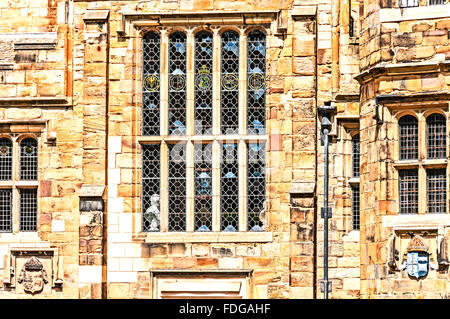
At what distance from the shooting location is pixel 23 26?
30.4 metres

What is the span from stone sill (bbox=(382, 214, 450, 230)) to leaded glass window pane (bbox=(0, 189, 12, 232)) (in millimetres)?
8864

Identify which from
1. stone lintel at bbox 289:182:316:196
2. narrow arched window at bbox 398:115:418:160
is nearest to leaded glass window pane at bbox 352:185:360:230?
stone lintel at bbox 289:182:316:196

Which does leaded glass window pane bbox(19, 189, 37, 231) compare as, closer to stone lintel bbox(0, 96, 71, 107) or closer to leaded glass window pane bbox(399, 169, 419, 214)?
stone lintel bbox(0, 96, 71, 107)

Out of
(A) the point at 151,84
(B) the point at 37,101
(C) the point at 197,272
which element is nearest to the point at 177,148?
(A) the point at 151,84

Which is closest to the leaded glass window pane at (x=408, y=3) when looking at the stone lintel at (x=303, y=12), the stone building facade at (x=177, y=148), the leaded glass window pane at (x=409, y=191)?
the leaded glass window pane at (x=409, y=191)

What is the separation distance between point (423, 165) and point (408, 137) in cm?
63

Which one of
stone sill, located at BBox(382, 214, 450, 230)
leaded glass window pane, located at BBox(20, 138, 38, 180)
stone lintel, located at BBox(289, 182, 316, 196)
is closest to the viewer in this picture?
stone sill, located at BBox(382, 214, 450, 230)

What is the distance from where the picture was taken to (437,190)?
2520 centimetres

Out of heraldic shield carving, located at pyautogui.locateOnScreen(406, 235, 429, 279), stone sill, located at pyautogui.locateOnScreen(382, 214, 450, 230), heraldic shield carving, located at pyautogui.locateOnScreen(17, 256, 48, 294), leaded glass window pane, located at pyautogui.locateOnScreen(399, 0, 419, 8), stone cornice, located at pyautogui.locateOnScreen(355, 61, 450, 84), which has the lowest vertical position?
heraldic shield carving, located at pyautogui.locateOnScreen(17, 256, 48, 294)

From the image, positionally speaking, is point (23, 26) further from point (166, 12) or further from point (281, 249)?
point (281, 249)

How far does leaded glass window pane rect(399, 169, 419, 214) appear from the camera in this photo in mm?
25344

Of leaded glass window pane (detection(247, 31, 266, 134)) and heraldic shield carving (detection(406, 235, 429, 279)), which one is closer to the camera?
heraldic shield carving (detection(406, 235, 429, 279))

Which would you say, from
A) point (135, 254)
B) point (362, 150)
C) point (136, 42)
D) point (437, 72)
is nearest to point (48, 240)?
point (135, 254)

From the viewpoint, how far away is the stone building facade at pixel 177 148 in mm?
28922
